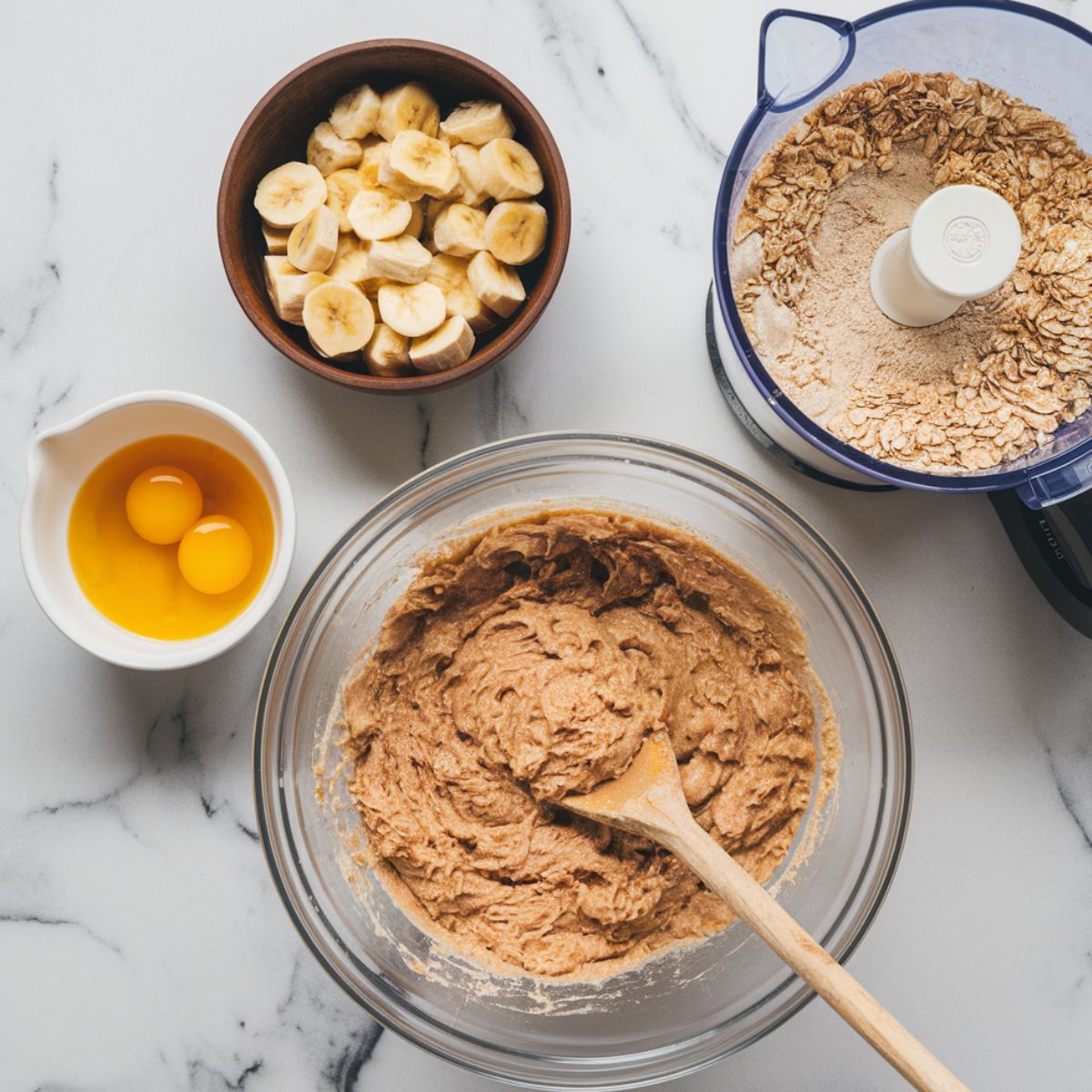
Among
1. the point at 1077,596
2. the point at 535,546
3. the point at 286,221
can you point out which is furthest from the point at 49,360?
the point at 1077,596

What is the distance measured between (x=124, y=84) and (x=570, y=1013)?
1883 millimetres

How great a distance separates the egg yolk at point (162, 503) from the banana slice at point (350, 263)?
0.45 m

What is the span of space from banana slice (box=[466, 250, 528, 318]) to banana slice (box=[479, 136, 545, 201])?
11cm

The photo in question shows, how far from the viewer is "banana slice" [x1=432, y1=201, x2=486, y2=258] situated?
5.33 ft

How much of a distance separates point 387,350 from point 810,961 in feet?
3.80

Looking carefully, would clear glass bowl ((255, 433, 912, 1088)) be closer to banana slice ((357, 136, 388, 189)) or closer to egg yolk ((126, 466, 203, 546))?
egg yolk ((126, 466, 203, 546))

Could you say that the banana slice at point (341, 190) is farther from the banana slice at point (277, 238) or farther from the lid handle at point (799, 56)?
the lid handle at point (799, 56)

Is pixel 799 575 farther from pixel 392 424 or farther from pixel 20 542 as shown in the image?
pixel 20 542

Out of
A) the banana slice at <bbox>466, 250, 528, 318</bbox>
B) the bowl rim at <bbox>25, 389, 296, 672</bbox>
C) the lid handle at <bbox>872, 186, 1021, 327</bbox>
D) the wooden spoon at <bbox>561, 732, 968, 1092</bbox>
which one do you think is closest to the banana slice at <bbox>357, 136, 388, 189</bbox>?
the banana slice at <bbox>466, 250, 528, 318</bbox>

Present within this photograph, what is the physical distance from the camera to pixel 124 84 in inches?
71.7

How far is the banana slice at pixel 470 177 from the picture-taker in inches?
64.4

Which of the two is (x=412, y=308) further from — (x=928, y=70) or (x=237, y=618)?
(x=928, y=70)

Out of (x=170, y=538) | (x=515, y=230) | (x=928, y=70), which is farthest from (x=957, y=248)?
(x=170, y=538)

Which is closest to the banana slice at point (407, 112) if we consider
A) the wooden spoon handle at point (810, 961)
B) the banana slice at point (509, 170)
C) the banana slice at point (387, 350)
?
the banana slice at point (509, 170)
